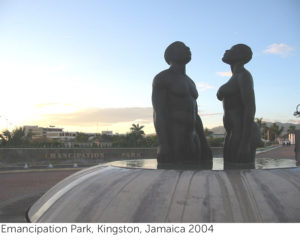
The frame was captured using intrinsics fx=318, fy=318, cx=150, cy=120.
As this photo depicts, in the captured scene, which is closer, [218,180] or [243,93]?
[218,180]

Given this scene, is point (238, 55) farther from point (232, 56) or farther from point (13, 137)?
point (13, 137)

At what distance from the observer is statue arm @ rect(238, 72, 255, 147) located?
6262 millimetres

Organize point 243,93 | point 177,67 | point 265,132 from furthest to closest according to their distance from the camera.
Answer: point 265,132 < point 177,67 < point 243,93

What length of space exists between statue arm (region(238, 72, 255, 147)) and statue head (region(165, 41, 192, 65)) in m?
1.27

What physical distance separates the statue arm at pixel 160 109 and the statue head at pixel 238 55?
162 centimetres

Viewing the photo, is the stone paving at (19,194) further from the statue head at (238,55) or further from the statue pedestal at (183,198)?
the statue head at (238,55)

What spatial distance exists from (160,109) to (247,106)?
172cm

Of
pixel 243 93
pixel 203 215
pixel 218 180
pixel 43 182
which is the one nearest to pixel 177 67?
pixel 243 93

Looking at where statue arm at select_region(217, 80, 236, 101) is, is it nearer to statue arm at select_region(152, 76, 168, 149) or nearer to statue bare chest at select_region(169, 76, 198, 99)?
statue bare chest at select_region(169, 76, 198, 99)

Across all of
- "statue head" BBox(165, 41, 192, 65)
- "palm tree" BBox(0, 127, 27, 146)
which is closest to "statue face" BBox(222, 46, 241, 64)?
"statue head" BBox(165, 41, 192, 65)

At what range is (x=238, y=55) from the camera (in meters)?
6.75

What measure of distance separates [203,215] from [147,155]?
17.7m

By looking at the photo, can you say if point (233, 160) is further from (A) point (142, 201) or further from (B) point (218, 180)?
(A) point (142, 201)

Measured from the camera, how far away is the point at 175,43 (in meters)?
6.95
